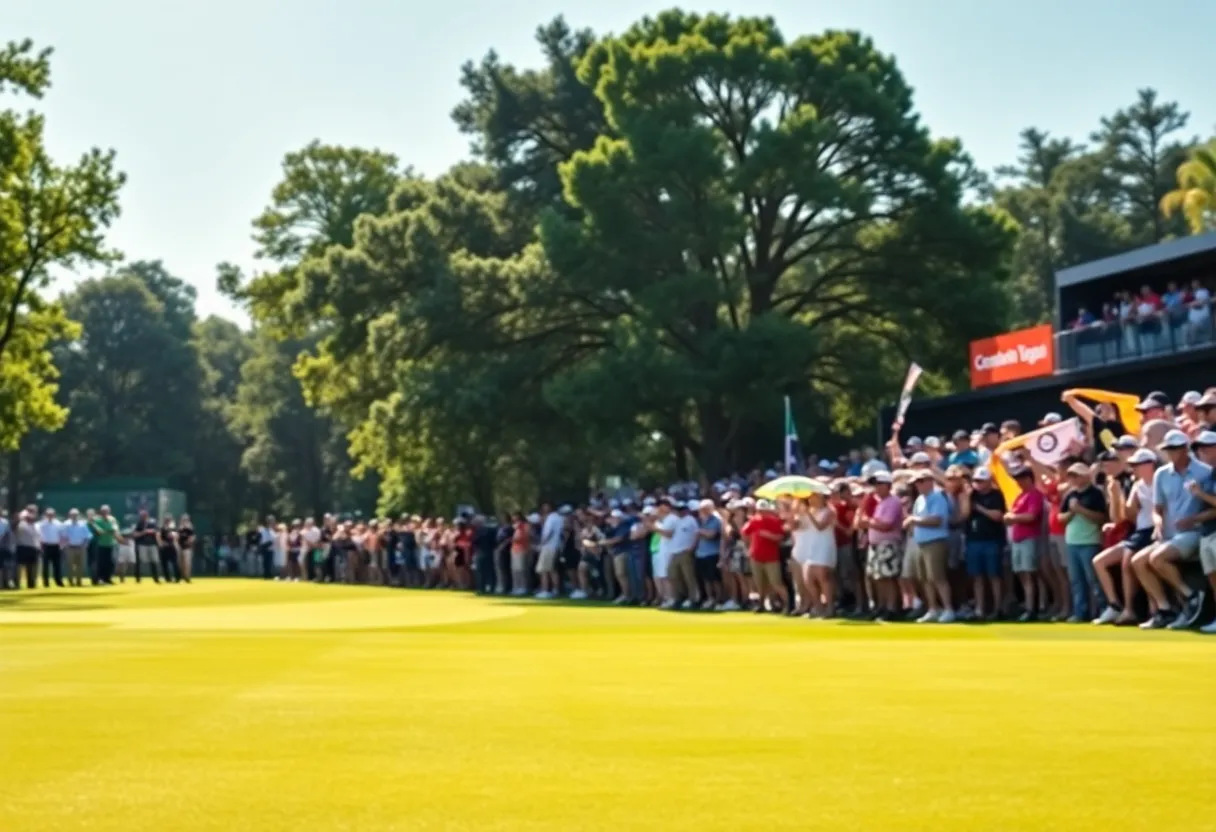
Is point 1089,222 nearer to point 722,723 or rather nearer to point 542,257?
point 542,257

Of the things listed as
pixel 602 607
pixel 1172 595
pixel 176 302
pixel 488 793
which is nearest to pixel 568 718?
pixel 488 793

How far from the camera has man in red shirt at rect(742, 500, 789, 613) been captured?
28062mm

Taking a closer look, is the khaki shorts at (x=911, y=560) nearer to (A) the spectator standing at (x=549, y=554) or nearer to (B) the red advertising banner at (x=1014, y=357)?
(A) the spectator standing at (x=549, y=554)

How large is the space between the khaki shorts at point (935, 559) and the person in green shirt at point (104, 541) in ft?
101

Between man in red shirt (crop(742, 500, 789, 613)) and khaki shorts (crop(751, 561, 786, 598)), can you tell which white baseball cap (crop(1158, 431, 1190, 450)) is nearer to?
man in red shirt (crop(742, 500, 789, 613))

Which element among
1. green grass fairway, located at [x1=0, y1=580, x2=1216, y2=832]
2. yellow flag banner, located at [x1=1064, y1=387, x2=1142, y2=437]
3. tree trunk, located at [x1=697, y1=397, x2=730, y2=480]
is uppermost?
tree trunk, located at [x1=697, y1=397, x2=730, y2=480]

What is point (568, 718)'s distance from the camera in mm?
10164

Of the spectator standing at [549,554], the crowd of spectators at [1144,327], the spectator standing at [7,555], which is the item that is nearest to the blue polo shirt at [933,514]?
the crowd of spectators at [1144,327]

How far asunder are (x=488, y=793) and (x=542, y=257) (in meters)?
48.2

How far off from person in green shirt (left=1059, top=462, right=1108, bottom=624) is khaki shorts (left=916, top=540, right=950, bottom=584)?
2.24m

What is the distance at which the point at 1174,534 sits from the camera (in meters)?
19.3

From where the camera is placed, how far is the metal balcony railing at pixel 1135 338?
120ft

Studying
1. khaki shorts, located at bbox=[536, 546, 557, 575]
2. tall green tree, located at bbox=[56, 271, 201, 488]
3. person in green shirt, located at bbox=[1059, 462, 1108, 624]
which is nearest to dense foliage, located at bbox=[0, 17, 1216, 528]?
khaki shorts, located at bbox=[536, 546, 557, 575]

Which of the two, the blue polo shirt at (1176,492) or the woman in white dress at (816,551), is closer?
the blue polo shirt at (1176,492)
